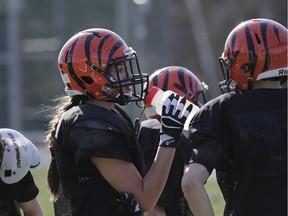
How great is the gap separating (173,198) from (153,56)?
16.8 metres

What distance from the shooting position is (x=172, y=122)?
4121 millimetres

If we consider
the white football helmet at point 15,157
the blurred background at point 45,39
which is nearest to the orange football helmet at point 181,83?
the white football helmet at point 15,157

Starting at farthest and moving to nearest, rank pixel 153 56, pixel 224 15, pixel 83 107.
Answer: pixel 224 15 < pixel 153 56 < pixel 83 107

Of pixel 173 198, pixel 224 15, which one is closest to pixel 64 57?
pixel 173 198

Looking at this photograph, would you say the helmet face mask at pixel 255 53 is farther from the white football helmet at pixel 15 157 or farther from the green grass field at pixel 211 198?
the green grass field at pixel 211 198

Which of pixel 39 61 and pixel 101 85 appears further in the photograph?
pixel 39 61

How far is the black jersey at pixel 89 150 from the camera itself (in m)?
4.05

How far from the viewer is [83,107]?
424cm

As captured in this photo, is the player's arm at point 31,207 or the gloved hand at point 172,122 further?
the player's arm at point 31,207

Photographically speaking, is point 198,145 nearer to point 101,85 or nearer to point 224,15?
point 101,85

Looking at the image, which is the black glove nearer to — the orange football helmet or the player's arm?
the player's arm

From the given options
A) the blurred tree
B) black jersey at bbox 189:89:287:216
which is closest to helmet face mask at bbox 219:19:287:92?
black jersey at bbox 189:89:287:216

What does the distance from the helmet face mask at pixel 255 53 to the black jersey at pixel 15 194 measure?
4.33 ft

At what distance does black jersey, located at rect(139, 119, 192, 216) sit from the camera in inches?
192
